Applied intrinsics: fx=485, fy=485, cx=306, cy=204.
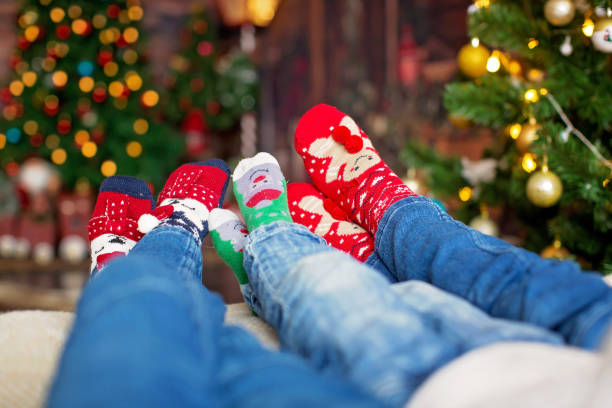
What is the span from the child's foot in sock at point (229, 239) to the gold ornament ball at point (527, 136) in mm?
705

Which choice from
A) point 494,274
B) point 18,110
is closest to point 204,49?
point 18,110

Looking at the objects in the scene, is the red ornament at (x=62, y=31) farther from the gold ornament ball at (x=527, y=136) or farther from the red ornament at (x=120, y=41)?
the gold ornament ball at (x=527, y=136)

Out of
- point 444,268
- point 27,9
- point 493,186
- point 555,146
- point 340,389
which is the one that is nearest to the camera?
point 340,389

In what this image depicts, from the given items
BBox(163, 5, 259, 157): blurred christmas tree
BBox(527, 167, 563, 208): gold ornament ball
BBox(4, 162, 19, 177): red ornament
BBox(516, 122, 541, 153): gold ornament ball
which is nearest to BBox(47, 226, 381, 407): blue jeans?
BBox(527, 167, 563, 208): gold ornament ball

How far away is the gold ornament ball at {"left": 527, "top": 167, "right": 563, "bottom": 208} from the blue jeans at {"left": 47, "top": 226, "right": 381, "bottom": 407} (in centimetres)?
80

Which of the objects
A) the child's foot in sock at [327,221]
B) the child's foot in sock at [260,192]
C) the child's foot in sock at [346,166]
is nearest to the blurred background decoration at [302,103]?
the child's foot in sock at [346,166]

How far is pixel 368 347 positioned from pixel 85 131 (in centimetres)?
271

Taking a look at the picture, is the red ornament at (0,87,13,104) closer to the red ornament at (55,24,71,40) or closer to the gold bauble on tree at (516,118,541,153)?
the red ornament at (55,24,71,40)

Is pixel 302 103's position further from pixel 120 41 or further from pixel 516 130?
pixel 516 130

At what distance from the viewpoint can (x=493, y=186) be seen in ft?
4.33

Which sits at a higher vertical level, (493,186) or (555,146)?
(555,146)

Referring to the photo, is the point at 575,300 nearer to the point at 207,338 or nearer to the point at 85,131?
the point at 207,338

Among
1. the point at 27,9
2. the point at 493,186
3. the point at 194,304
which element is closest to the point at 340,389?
the point at 194,304

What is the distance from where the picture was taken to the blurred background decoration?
1.11m
